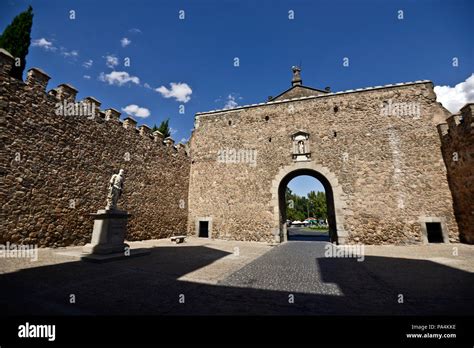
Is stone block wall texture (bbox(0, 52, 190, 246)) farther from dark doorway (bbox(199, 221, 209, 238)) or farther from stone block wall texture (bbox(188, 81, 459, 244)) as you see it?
stone block wall texture (bbox(188, 81, 459, 244))

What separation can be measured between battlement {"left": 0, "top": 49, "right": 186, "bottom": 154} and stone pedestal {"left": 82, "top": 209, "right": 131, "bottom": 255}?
16.2 ft

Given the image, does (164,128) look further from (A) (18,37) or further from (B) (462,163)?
(B) (462,163)

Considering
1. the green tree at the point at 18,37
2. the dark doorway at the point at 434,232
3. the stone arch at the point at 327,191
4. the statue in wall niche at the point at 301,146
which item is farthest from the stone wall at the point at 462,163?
the green tree at the point at 18,37

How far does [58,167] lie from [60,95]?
9.45 feet

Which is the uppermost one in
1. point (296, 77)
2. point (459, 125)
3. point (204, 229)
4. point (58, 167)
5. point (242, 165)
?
point (296, 77)

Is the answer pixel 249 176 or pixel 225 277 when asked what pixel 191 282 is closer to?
pixel 225 277

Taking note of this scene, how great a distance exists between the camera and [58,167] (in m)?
8.05

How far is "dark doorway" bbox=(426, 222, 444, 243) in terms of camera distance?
10.1 meters

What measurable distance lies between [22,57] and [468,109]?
21.9 m

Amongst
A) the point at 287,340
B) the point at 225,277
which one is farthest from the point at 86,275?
the point at 287,340

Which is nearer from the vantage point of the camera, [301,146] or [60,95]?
[60,95]

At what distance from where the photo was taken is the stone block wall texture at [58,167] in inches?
267

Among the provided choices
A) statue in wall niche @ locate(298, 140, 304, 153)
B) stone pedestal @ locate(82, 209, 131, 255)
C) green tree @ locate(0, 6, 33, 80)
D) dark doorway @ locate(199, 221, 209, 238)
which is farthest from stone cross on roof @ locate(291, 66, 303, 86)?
Result: stone pedestal @ locate(82, 209, 131, 255)

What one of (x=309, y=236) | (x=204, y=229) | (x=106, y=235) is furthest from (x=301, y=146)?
(x=106, y=235)
